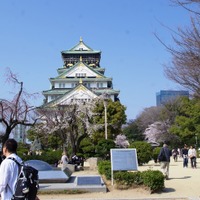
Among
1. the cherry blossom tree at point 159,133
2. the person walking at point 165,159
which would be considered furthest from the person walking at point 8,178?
the cherry blossom tree at point 159,133

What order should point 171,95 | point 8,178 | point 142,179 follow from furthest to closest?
point 171,95, point 142,179, point 8,178

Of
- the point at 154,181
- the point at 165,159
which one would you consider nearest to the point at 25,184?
the point at 154,181

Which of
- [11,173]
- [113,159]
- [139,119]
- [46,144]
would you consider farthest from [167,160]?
[139,119]

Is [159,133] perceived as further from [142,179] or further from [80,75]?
[142,179]

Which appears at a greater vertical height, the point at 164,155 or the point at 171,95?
the point at 171,95

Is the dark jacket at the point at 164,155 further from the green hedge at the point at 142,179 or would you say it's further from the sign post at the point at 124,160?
the green hedge at the point at 142,179

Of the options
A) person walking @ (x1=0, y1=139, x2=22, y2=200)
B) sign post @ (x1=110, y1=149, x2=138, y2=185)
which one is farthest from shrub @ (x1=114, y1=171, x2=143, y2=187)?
person walking @ (x1=0, y1=139, x2=22, y2=200)

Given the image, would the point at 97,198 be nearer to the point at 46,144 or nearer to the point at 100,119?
the point at 100,119

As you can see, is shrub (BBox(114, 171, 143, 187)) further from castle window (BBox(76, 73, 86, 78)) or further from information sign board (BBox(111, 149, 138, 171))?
castle window (BBox(76, 73, 86, 78))

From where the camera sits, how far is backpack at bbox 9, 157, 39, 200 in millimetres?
5027

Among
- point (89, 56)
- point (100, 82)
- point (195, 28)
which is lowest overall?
point (195, 28)

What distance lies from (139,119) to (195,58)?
63.1 metres

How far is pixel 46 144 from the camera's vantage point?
49250 mm

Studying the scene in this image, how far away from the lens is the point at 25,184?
198 inches
